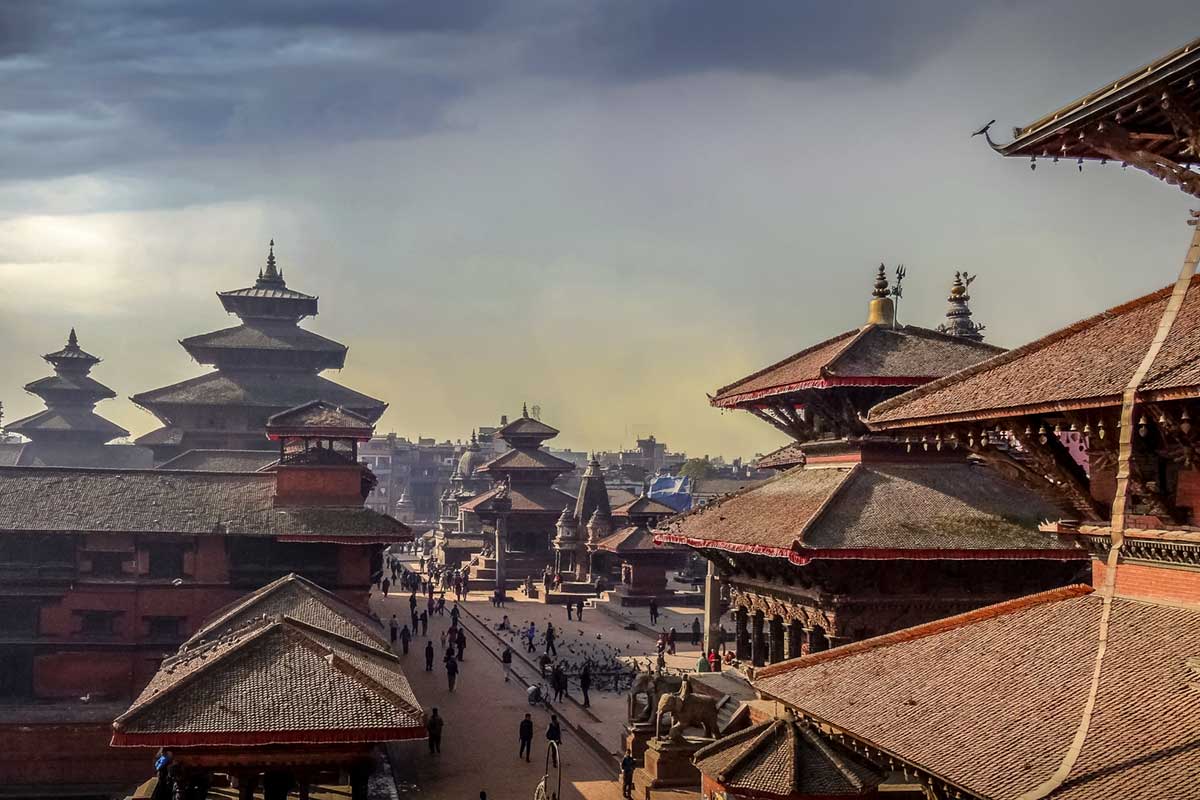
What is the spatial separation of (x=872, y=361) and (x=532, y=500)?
48954mm

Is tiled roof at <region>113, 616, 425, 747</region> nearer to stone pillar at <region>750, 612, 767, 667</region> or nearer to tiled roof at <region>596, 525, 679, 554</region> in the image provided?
stone pillar at <region>750, 612, 767, 667</region>

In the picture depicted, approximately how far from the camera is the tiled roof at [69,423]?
6644 centimetres

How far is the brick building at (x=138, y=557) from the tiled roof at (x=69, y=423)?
34501mm

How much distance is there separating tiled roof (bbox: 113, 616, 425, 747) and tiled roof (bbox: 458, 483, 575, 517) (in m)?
46.3

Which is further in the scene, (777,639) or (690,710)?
(777,639)

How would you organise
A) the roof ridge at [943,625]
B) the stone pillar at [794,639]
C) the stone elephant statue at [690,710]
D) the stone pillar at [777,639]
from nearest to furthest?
the roof ridge at [943,625] < the stone pillar at [794,639] < the stone elephant statue at [690,710] < the stone pillar at [777,639]

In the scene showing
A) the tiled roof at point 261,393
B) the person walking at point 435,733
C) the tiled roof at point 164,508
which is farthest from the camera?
the tiled roof at point 261,393

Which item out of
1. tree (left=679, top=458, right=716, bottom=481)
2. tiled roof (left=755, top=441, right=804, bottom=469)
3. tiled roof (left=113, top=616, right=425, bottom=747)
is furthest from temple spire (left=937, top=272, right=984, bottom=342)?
tree (left=679, top=458, right=716, bottom=481)

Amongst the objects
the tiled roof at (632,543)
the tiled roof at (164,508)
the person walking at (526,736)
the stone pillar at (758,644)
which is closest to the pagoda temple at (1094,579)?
the stone pillar at (758,644)

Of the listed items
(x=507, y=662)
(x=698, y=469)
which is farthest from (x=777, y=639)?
(x=698, y=469)

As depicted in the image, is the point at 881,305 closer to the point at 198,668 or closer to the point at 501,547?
the point at 198,668

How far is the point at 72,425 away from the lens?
67312 millimetres

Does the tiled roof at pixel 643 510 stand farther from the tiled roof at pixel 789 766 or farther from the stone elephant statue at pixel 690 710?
the tiled roof at pixel 789 766

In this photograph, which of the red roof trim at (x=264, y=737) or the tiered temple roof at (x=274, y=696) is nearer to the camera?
the red roof trim at (x=264, y=737)
